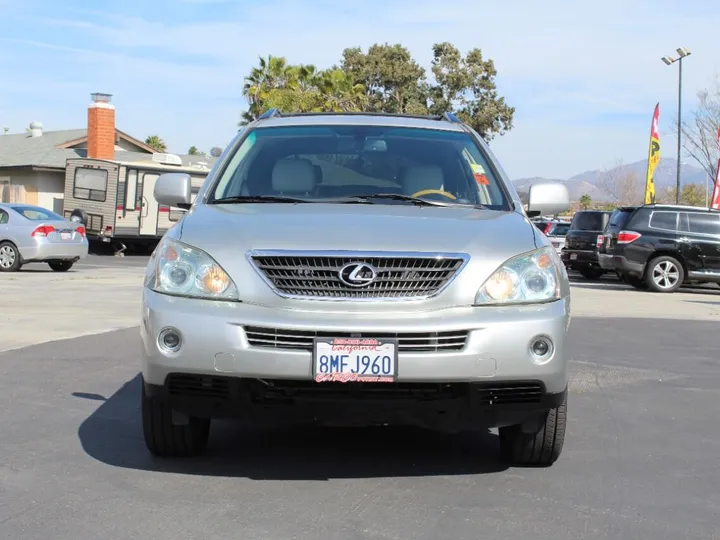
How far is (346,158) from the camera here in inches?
229

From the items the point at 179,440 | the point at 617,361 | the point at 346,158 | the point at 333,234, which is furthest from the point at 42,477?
the point at 617,361

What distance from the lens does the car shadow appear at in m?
4.89

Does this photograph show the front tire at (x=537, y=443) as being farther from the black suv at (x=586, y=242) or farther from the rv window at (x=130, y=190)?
the rv window at (x=130, y=190)

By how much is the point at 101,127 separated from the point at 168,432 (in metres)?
35.3

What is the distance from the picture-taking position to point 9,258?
20125 millimetres

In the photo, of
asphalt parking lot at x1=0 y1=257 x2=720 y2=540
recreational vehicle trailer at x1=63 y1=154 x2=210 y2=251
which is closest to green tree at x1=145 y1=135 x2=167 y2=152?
recreational vehicle trailer at x1=63 y1=154 x2=210 y2=251

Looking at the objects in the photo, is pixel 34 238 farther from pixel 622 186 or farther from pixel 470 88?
pixel 622 186

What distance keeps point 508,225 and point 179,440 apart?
6.22 ft

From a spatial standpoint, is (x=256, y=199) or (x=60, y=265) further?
(x=60, y=265)

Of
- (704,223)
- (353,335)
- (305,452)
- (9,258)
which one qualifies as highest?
(704,223)

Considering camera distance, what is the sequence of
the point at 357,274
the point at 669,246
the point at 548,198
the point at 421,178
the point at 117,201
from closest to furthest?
the point at 357,274 < the point at 421,178 < the point at 548,198 < the point at 669,246 < the point at 117,201

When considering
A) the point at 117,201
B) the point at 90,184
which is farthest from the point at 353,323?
the point at 90,184

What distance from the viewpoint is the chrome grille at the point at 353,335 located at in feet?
13.9

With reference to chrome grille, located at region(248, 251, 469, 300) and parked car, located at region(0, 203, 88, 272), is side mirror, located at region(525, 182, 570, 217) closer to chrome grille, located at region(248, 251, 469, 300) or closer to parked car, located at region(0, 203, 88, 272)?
chrome grille, located at region(248, 251, 469, 300)
